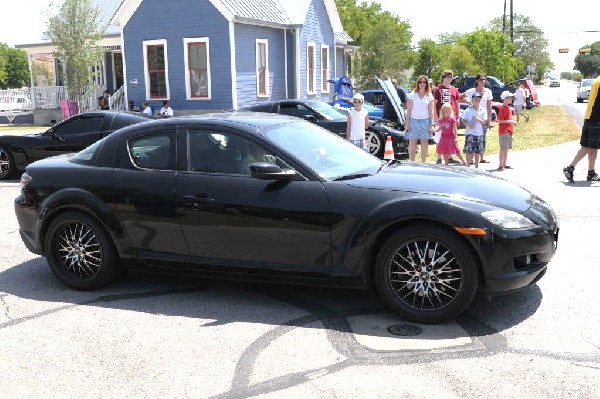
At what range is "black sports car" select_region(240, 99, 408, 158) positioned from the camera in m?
14.0

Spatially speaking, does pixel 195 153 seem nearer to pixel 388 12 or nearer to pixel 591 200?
pixel 591 200

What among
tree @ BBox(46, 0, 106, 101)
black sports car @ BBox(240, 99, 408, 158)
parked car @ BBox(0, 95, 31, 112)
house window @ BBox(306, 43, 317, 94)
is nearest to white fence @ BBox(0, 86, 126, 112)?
parked car @ BBox(0, 95, 31, 112)

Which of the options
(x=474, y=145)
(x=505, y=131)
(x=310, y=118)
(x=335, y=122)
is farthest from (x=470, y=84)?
(x=474, y=145)

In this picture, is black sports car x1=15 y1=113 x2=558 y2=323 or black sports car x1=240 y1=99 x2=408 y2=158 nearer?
black sports car x1=15 y1=113 x2=558 y2=323

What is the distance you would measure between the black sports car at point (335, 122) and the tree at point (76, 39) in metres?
15.5

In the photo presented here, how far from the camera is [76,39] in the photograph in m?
26.8

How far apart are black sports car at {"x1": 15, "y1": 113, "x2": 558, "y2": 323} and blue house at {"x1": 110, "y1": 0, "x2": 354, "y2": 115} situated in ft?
59.5

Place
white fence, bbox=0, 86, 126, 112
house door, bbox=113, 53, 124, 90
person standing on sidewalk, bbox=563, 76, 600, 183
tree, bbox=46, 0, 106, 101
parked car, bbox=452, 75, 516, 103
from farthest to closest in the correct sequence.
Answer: parked car, bbox=452, 75, 516, 103 → house door, bbox=113, 53, 124, 90 → tree, bbox=46, 0, 106, 101 → white fence, bbox=0, 86, 126, 112 → person standing on sidewalk, bbox=563, 76, 600, 183

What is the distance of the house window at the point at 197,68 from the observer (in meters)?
23.6

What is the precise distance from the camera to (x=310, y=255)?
15.5 feet

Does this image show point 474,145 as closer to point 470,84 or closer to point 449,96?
point 449,96

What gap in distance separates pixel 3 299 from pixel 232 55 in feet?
61.3

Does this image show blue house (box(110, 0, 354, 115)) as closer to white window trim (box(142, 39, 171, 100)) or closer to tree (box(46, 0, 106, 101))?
white window trim (box(142, 39, 171, 100))

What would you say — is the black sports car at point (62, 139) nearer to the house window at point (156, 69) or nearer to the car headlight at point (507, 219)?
the car headlight at point (507, 219)
